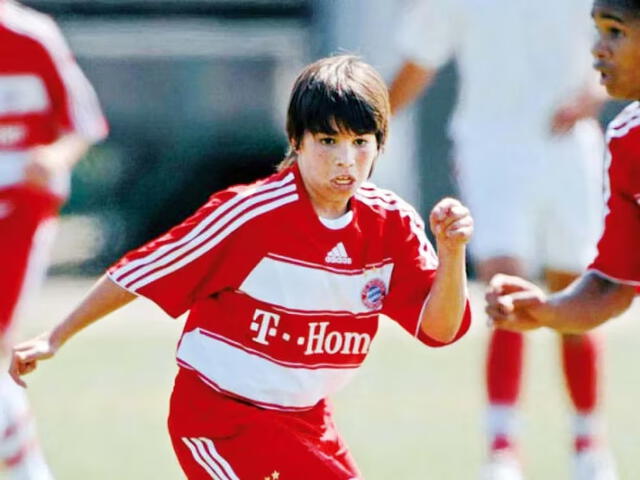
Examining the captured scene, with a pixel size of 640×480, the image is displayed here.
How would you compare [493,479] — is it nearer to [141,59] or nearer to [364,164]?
[364,164]

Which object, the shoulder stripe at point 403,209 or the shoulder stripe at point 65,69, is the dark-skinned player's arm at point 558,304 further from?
the shoulder stripe at point 65,69

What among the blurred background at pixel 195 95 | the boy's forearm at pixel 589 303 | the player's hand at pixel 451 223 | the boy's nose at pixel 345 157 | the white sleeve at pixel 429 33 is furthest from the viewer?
the blurred background at pixel 195 95

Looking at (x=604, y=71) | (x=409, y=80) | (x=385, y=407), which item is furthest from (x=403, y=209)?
(x=385, y=407)

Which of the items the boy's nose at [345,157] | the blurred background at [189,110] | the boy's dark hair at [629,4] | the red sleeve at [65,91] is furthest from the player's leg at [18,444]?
the blurred background at [189,110]

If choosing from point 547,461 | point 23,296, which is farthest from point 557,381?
point 23,296

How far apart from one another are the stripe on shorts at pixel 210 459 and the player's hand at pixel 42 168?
1575 millimetres

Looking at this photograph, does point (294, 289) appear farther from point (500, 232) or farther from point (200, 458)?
point (500, 232)

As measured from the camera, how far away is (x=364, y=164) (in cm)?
402

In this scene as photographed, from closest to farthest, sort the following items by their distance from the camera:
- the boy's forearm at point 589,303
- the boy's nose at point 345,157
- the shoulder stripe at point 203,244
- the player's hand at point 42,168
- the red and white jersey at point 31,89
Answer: the boy's nose at point 345,157 < the shoulder stripe at point 203,244 < the boy's forearm at point 589,303 < the player's hand at point 42,168 < the red and white jersey at point 31,89

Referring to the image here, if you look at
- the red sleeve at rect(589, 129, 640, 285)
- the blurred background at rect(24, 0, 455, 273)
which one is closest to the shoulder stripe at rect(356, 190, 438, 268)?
the red sleeve at rect(589, 129, 640, 285)

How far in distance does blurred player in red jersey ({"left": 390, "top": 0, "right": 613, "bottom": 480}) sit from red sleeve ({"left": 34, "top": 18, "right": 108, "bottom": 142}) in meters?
1.06

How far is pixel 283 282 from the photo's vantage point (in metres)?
4.09

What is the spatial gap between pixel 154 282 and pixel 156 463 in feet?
7.92

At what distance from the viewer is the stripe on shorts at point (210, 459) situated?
4.09 metres
